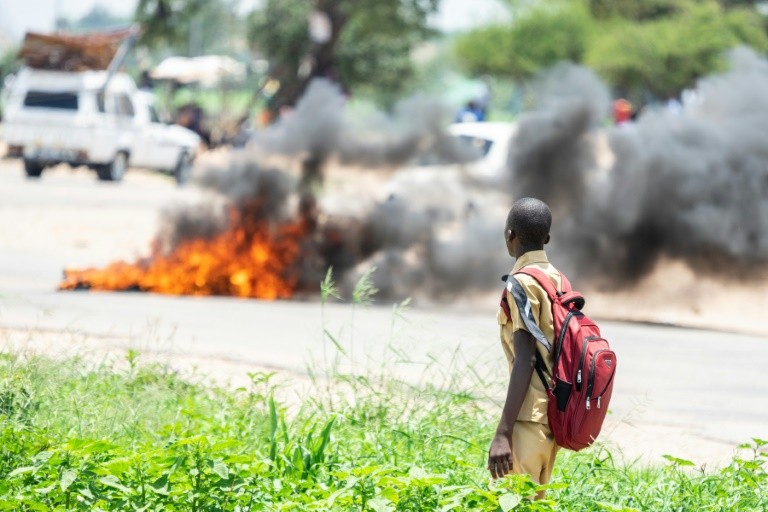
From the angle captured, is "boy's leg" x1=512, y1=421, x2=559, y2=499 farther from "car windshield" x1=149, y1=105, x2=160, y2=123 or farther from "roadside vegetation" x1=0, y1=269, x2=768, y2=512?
"car windshield" x1=149, y1=105, x2=160, y2=123

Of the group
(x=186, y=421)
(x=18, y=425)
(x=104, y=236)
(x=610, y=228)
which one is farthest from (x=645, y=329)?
(x=104, y=236)

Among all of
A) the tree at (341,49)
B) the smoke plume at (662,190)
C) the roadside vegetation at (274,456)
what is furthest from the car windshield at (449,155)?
the tree at (341,49)

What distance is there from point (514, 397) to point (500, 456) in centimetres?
20

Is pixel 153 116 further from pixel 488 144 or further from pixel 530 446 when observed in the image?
pixel 530 446

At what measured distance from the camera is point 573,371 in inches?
159

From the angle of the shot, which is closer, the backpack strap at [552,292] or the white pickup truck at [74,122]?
the backpack strap at [552,292]

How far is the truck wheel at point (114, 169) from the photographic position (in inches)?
1000

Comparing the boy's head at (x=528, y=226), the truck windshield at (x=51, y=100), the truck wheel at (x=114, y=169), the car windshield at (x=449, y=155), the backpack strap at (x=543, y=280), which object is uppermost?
the truck windshield at (x=51, y=100)

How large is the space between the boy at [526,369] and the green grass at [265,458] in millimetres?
112

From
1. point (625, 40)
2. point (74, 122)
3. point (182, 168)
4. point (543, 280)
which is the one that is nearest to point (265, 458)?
point (543, 280)

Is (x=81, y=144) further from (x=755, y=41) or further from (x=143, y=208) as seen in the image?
(x=755, y=41)

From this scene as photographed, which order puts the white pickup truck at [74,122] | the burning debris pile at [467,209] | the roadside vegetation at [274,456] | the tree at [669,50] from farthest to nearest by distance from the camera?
1. the tree at [669,50]
2. the white pickup truck at [74,122]
3. the burning debris pile at [467,209]
4. the roadside vegetation at [274,456]

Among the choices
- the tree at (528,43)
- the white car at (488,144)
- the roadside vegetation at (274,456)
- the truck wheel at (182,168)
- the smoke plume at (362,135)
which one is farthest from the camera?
the tree at (528,43)

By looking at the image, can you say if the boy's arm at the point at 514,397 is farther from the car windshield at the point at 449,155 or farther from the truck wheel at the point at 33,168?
the truck wheel at the point at 33,168
